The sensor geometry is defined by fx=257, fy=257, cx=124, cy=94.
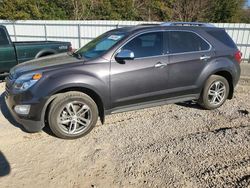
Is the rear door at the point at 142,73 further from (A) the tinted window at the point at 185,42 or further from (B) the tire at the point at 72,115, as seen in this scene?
(B) the tire at the point at 72,115

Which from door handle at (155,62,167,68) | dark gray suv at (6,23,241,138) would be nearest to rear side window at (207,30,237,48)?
dark gray suv at (6,23,241,138)

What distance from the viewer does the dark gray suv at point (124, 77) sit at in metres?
4.04

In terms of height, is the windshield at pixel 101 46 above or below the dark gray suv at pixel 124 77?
above

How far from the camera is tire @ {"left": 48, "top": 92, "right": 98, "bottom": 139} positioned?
160 inches

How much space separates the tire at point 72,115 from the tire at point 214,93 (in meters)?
2.35

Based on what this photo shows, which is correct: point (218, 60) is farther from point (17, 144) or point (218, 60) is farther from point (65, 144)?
point (17, 144)

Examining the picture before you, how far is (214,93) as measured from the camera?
17.7 feet

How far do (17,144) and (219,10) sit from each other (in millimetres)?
18171

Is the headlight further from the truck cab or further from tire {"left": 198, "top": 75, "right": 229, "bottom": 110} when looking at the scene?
the truck cab

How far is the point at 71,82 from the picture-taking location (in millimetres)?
4043

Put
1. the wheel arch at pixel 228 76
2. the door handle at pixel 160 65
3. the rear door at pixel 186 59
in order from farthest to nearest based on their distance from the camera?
the wheel arch at pixel 228 76, the rear door at pixel 186 59, the door handle at pixel 160 65

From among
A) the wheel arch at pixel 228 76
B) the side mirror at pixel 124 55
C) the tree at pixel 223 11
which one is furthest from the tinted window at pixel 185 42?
the tree at pixel 223 11

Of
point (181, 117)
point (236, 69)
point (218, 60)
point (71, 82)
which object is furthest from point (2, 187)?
point (236, 69)

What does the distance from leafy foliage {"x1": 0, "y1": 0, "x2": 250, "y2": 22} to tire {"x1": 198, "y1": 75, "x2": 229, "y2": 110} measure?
13705mm
